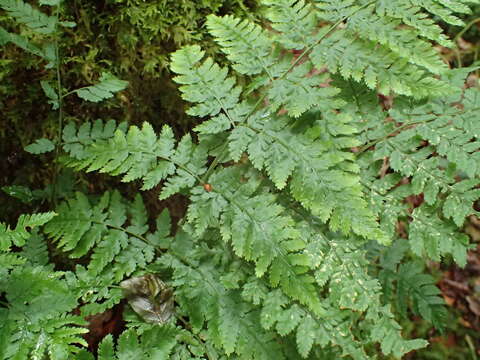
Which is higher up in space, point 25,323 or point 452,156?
point 452,156

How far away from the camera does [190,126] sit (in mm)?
3227

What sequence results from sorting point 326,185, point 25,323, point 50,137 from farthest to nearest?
point 50,137 → point 326,185 → point 25,323

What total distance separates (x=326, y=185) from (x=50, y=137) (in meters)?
1.84

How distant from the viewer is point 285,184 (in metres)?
2.29

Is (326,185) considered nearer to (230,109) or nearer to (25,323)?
(230,109)

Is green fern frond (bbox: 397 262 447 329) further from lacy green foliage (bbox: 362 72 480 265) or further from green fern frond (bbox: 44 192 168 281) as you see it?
green fern frond (bbox: 44 192 168 281)

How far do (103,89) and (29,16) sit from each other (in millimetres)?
527

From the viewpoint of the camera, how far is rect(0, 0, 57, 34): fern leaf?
91.4 inches

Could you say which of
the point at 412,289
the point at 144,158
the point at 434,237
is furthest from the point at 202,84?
the point at 412,289

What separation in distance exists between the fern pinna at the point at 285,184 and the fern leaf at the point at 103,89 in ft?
0.71

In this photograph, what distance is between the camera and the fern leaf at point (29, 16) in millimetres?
2322

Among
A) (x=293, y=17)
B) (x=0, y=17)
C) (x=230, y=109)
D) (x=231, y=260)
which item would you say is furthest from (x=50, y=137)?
(x=293, y=17)

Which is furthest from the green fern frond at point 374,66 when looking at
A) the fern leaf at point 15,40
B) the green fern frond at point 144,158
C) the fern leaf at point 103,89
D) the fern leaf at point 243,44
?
the fern leaf at point 15,40

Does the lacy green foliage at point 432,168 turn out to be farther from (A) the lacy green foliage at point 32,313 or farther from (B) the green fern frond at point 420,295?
(A) the lacy green foliage at point 32,313
